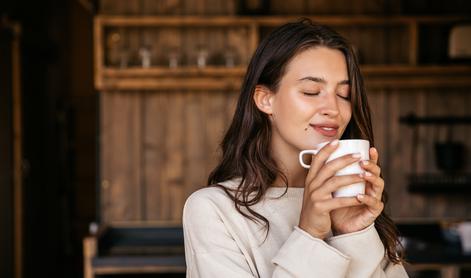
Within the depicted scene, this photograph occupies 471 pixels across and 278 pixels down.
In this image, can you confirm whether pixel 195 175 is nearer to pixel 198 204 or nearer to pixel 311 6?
pixel 311 6

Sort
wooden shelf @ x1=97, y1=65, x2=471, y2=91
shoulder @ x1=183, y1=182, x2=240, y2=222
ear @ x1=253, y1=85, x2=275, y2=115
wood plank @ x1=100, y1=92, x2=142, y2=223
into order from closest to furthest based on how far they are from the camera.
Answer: shoulder @ x1=183, y1=182, x2=240, y2=222 → ear @ x1=253, y1=85, x2=275, y2=115 → wooden shelf @ x1=97, y1=65, x2=471, y2=91 → wood plank @ x1=100, y1=92, x2=142, y2=223

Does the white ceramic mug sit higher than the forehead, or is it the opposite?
the forehead

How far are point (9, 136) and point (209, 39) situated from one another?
1.81m

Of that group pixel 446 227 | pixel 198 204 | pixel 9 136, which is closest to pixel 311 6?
pixel 446 227

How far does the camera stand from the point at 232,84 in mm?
4078

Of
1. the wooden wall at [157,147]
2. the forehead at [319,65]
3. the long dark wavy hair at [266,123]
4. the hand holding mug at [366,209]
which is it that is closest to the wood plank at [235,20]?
the wooden wall at [157,147]

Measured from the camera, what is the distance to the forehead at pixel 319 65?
1.29 meters

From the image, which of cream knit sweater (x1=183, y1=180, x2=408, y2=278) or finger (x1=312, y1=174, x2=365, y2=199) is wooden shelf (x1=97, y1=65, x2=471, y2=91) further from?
finger (x1=312, y1=174, x2=365, y2=199)

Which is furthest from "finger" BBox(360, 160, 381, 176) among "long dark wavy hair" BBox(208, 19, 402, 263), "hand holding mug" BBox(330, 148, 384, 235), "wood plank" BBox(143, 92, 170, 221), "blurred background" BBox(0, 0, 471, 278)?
"wood plank" BBox(143, 92, 170, 221)

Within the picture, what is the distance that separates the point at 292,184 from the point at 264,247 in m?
0.20

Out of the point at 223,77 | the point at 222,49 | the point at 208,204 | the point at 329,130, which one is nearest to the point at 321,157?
the point at 329,130

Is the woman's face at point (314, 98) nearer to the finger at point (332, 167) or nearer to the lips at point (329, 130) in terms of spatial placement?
the lips at point (329, 130)

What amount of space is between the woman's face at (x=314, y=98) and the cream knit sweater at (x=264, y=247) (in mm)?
171

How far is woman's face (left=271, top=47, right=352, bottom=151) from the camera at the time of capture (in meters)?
1.28
